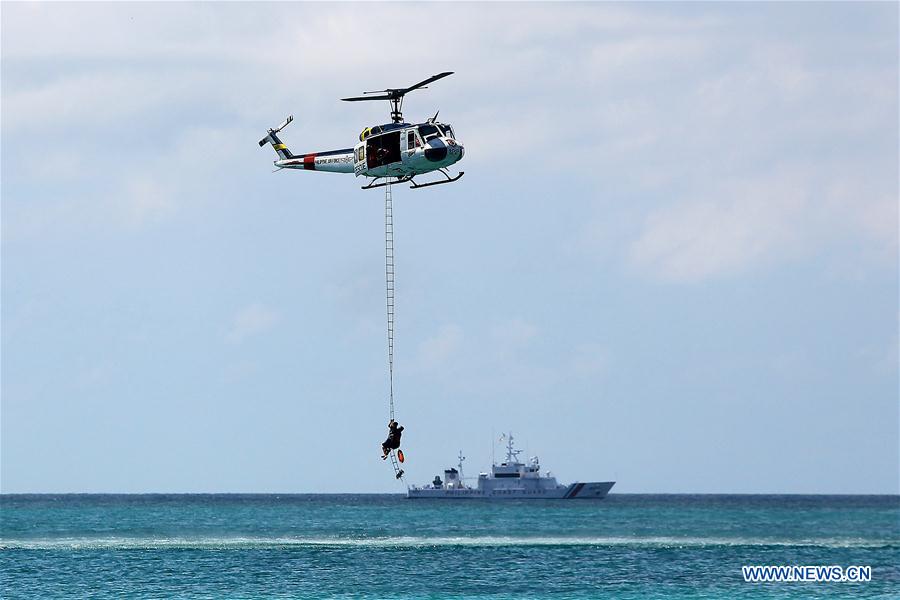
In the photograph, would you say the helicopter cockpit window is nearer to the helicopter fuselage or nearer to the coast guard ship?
the helicopter fuselage

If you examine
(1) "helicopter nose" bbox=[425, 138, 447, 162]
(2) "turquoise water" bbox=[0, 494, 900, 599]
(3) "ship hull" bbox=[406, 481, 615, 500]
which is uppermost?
(1) "helicopter nose" bbox=[425, 138, 447, 162]

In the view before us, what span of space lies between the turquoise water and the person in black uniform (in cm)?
1463

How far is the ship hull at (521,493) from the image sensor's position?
15312 cm

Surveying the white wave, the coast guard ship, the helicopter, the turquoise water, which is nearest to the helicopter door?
the helicopter

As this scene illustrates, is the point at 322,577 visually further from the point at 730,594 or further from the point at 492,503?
the point at 492,503

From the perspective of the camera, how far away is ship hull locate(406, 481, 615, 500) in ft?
502

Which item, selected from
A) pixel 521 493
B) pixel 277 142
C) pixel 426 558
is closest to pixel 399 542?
pixel 426 558

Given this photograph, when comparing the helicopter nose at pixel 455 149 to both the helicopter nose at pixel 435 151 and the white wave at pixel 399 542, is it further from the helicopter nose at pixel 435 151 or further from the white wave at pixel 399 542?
the white wave at pixel 399 542

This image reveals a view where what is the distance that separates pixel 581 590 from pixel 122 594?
1930 cm

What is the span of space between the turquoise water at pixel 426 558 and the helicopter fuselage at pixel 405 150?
19.2 m

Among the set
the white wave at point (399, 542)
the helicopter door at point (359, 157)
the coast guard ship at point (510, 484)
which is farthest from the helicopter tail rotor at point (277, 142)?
the coast guard ship at point (510, 484)

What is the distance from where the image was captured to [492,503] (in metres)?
165

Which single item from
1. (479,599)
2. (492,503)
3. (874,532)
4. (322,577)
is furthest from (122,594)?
(492,503)

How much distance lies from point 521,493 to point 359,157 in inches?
4545
